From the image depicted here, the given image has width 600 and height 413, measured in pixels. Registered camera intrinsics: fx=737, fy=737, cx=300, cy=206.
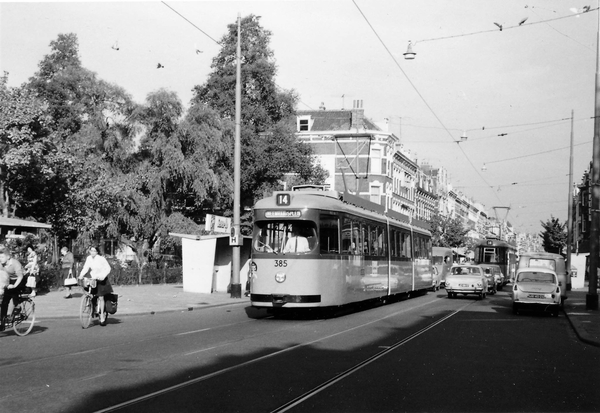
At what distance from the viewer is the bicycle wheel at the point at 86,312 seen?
17.0m

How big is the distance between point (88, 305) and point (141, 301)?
8691 millimetres

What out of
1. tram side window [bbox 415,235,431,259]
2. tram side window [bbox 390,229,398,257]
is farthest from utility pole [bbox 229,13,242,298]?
tram side window [bbox 415,235,431,259]

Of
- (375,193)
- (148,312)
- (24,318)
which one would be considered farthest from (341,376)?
(375,193)

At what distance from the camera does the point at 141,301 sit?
25.8 metres

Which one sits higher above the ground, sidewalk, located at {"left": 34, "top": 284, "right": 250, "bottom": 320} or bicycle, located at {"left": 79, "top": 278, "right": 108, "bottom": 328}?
bicycle, located at {"left": 79, "top": 278, "right": 108, "bottom": 328}

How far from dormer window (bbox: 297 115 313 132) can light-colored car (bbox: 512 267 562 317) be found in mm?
53864

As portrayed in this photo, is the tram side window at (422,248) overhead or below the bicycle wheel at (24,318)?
overhead

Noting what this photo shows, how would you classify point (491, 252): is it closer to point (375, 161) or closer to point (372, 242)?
point (375, 161)

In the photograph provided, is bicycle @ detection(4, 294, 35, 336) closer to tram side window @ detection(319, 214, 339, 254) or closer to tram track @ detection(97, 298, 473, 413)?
tram track @ detection(97, 298, 473, 413)

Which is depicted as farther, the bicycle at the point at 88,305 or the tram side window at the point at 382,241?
the tram side window at the point at 382,241

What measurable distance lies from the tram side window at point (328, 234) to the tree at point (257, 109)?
2804 cm

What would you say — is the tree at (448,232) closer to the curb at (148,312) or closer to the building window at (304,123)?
the building window at (304,123)

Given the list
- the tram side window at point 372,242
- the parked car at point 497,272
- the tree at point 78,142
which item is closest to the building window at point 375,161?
the parked car at point 497,272

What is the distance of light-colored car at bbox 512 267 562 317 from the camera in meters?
25.1
